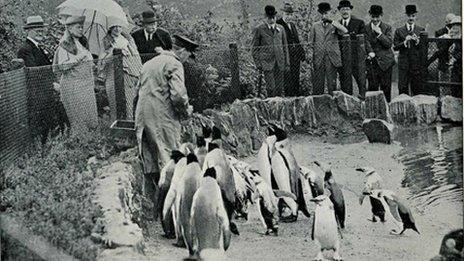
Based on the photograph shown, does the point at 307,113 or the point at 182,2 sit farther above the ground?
the point at 182,2

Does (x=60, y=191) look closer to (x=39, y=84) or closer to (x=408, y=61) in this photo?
(x=39, y=84)

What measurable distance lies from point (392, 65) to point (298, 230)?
1.05m

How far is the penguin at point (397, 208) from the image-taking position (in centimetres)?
470

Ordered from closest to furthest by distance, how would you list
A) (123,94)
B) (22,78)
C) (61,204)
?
(61,204) < (22,78) < (123,94)

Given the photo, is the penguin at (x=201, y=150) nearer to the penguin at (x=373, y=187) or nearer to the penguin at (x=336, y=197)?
the penguin at (x=336, y=197)

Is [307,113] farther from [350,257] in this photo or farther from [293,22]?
[350,257]

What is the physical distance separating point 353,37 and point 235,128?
0.82 m

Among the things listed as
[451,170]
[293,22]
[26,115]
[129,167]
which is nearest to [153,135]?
[129,167]

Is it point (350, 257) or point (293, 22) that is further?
point (293, 22)

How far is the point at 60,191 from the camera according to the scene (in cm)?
445

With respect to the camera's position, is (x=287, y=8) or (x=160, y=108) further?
(x=287, y=8)

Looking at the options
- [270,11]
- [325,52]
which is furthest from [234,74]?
[325,52]

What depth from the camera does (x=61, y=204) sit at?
4.35 metres

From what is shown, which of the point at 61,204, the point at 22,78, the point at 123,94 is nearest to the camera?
the point at 61,204
